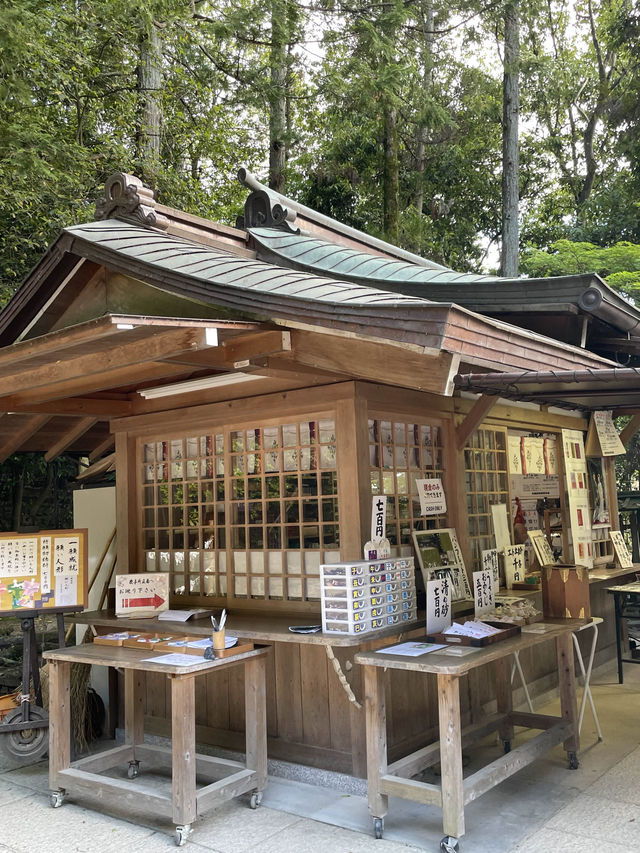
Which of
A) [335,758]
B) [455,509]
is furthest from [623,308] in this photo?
[335,758]

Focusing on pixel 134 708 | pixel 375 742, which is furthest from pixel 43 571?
pixel 375 742

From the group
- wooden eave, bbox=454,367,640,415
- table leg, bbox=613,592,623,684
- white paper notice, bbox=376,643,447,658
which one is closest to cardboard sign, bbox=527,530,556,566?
table leg, bbox=613,592,623,684

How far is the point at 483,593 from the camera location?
467cm

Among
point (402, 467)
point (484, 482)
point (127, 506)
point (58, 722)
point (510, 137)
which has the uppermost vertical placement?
point (510, 137)

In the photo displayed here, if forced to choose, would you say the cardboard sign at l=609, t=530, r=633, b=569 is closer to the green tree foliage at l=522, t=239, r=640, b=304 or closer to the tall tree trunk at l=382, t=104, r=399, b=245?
the green tree foliage at l=522, t=239, r=640, b=304

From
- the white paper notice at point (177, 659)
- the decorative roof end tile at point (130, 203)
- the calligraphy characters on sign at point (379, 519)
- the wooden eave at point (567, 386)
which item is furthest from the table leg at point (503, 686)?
the decorative roof end tile at point (130, 203)

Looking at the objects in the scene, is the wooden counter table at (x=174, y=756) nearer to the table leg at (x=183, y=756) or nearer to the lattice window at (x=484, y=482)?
the table leg at (x=183, y=756)

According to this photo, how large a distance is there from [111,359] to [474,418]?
2666mm

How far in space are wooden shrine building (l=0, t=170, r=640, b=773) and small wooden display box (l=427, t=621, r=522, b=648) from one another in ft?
2.10

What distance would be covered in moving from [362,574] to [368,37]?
1124 centimetres

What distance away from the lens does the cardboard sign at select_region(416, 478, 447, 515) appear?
5.09 m

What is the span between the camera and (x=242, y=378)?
505cm

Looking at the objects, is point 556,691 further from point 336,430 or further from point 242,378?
point 242,378

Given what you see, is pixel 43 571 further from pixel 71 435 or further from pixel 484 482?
pixel 484 482
